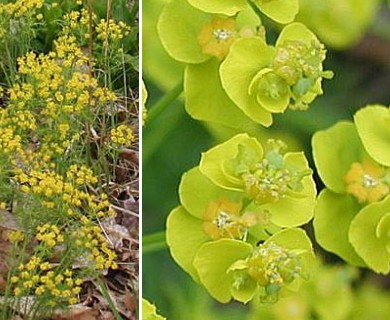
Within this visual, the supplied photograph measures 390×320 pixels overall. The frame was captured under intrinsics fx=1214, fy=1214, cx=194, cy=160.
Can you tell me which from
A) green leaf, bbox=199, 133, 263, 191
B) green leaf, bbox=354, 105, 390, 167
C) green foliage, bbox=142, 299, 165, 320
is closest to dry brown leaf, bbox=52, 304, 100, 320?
green foliage, bbox=142, 299, 165, 320

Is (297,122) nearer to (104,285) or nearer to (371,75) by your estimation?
(371,75)

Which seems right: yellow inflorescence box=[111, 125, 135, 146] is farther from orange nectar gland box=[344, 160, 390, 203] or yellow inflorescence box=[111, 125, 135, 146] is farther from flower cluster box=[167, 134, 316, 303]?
orange nectar gland box=[344, 160, 390, 203]

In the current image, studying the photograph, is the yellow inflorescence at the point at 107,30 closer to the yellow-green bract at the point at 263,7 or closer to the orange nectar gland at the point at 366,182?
the yellow-green bract at the point at 263,7

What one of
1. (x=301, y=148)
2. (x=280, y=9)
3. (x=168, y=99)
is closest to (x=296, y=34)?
(x=280, y=9)

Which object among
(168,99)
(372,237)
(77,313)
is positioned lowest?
(77,313)

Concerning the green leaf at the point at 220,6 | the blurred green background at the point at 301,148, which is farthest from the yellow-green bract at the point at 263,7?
the blurred green background at the point at 301,148

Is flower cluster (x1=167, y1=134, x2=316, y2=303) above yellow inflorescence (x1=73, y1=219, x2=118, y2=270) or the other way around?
above

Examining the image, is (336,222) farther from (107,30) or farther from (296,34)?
(107,30)
